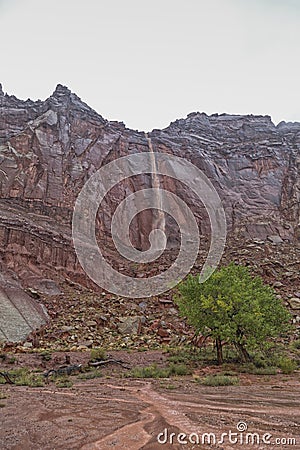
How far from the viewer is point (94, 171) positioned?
4962cm

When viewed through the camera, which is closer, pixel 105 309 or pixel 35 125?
pixel 105 309

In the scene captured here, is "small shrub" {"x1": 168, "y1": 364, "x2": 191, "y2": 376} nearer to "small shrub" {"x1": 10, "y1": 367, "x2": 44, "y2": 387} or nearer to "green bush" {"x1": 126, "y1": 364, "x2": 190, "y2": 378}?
"green bush" {"x1": 126, "y1": 364, "x2": 190, "y2": 378}

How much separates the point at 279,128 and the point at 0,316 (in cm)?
5995

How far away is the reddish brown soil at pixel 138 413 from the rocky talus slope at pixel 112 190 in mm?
14536

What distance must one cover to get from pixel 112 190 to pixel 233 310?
33504 mm

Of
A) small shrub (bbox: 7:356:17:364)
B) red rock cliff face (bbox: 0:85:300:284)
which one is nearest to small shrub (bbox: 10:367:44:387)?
small shrub (bbox: 7:356:17:364)

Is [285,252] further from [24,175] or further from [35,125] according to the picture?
[35,125]

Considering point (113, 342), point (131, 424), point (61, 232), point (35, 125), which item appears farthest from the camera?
point (35, 125)

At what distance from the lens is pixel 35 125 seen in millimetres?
49031

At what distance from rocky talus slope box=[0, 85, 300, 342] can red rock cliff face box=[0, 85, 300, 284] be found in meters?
0.12

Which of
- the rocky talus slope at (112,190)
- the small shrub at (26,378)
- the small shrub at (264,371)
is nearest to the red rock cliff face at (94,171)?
the rocky talus slope at (112,190)

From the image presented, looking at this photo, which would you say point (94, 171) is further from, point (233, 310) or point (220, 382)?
point (220, 382)

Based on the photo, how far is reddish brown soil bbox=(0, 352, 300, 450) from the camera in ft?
21.5

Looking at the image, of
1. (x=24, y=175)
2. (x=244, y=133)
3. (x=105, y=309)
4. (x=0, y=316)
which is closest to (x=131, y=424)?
(x=0, y=316)
